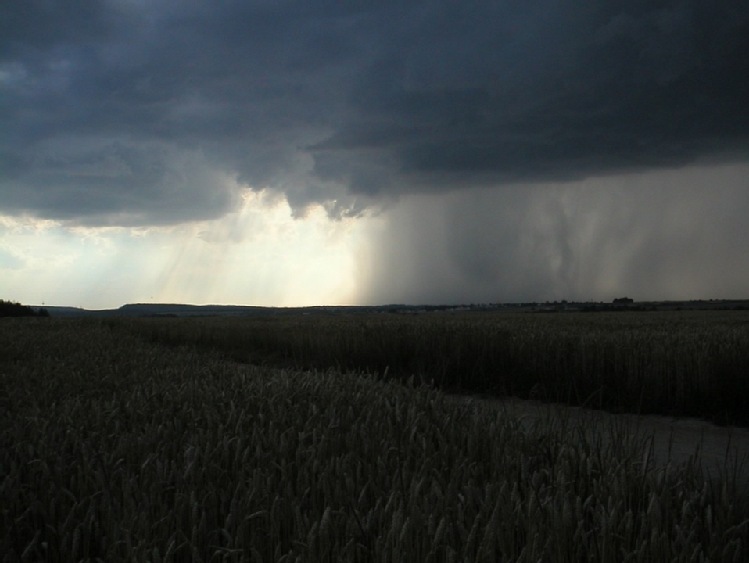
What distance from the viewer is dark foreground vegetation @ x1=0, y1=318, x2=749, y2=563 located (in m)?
1.93

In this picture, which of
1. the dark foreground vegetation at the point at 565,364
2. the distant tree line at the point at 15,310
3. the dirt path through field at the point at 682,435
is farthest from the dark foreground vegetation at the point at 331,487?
the distant tree line at the point at 15,310

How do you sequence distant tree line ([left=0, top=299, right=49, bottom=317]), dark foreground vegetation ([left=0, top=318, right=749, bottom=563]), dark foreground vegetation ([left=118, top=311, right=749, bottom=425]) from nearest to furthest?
dark foreground vegetation ([left=0, top=318, right=749, bottom=563]) → dark foreground vegetation ([left=118, top=311, right=749, bottom=425]) → distant tree line ([left=0, top=299, right=49, bottom=317])

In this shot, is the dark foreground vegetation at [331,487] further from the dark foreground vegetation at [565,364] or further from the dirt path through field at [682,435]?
the dark foreground vegetation at [565,364]

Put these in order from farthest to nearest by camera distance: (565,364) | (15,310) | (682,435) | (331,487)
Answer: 1. (15,310)
2. (565,364)
3. (682,435)
4. (331,487)

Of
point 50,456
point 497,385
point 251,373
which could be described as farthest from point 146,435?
point 497,385

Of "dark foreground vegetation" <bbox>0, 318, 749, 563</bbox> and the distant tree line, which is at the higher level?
the distant tree line

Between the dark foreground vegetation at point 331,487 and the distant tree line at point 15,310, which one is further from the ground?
the distant tree line at point 15,310

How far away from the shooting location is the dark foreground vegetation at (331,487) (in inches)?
75.9

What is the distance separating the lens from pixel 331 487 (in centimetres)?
243

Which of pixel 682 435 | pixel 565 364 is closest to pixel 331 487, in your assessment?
pixel 682 435

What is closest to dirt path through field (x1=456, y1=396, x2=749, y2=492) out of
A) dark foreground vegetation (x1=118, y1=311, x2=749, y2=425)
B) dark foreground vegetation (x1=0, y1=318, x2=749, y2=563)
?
dark foreground vegetation (x1=118, y1=311, x2=749, y2=425)

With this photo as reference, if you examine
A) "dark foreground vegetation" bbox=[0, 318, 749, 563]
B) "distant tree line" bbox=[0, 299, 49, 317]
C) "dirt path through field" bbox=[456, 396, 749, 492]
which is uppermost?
"distant tree line" bbox=[0, 299, 49, 317]

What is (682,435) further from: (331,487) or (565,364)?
(331,487)

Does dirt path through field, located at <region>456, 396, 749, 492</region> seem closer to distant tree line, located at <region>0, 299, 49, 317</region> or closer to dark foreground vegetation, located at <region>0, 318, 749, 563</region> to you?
dark foreground vegetation, located at <region>0, 318, 749, 563</region>
